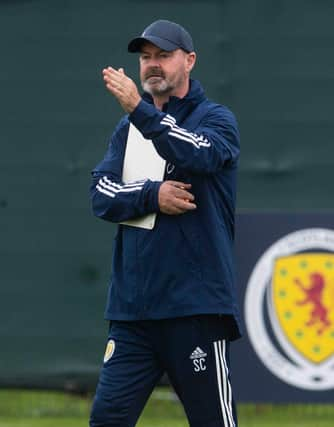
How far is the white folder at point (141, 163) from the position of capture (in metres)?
4.77

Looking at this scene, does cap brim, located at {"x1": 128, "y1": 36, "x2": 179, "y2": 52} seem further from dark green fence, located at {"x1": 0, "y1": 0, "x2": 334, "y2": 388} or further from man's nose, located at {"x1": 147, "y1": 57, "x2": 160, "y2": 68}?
dark green fence, located at {"x1": 0, "y1": 0, "x2": 334, "y2": 388}

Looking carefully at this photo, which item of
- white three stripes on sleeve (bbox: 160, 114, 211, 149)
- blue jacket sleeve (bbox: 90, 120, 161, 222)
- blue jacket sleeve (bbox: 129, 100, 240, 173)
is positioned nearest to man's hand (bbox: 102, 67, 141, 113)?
blue jacket sleeve (bbox: 129, 100, 240, 173)

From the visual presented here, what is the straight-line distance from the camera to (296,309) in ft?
23.3

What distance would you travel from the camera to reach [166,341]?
4750 millimetres

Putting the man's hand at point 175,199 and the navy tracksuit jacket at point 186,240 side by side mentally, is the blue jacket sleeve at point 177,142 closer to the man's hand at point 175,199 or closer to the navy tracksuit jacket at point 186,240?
the navy tracksuit jacket at point 186,240

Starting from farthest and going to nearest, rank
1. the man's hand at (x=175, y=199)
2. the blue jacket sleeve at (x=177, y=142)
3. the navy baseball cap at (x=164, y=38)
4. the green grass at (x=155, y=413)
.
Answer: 1. the green grass at (x=155, y=413)
2. the navy baseball cap at (x=164, y=38)
3. the man's hand at (x=175, y=199)
4. the blue jacket sleeve at (x=177, y=142)

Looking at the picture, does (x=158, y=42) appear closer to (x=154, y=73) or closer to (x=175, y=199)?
(x=154, y=73)

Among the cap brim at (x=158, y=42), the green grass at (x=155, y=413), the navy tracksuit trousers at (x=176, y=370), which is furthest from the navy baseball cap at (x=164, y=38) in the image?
the green grass at (x=155, y=413)

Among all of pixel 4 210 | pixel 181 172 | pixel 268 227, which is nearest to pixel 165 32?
pixel 181 172

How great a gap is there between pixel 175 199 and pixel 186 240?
174mm

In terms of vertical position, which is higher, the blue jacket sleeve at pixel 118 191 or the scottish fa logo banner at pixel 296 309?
the blue jacket sleeve at pixel 118 191

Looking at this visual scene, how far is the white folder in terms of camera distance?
477cm

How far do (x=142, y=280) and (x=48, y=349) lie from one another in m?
3.04

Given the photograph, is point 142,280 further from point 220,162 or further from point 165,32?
point 165,32
